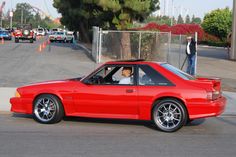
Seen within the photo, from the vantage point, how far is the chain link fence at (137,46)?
27.1m

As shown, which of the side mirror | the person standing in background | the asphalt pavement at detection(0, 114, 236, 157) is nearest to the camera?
the asphalt pavement at detection(0, 114, 236, 157)

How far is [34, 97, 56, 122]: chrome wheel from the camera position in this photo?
10.4 meters

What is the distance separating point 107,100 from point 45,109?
54.1 inches

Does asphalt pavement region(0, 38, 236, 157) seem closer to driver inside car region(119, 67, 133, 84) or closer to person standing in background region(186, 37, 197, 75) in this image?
driver inside car region(119, 67, 133, 84)

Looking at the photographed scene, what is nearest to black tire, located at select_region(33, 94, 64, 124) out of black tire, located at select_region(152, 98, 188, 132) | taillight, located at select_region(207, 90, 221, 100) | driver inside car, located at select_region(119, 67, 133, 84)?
driver inside car, located at select_region(119, 67, 133, 84)

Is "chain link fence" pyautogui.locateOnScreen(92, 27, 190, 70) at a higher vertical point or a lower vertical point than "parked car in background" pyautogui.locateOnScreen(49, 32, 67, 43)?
lower

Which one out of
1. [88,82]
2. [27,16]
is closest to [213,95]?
[88,82]

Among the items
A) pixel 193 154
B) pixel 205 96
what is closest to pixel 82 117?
pixel 205 96

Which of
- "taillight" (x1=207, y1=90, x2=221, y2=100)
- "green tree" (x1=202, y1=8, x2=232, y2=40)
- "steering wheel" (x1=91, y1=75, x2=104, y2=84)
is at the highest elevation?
"green tree" (x1=202, y1=8, x2=232, y2=40)

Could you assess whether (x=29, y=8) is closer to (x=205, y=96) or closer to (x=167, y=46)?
(x=167, y=46)

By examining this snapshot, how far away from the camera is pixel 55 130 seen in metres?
9.82

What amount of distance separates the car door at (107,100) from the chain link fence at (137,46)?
15876 millimetres

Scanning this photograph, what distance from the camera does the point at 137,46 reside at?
28406 mm

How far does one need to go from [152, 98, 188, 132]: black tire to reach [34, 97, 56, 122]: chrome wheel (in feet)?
6.98
